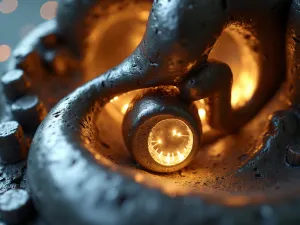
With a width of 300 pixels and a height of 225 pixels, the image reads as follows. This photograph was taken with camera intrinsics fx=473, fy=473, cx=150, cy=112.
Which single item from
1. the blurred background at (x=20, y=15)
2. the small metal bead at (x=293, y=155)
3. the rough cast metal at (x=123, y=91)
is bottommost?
the small metal bead at (x=293, y=155)

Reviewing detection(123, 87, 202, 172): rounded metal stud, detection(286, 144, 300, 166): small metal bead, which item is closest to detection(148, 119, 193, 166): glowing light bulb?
detection(123, 87, 202, 172): rounded metal stud

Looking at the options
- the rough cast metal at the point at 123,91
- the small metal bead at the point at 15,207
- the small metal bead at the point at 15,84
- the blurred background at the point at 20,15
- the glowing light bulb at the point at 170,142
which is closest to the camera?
the rough cast metal at the point at 123,91

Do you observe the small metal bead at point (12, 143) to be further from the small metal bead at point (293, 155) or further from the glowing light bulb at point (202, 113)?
the small metal bead at point (293, 155)

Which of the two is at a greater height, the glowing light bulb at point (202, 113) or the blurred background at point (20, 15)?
the blurred background at point (20, 15)

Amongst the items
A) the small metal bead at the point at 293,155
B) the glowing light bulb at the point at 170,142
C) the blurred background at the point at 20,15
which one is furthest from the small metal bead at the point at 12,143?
the blurred background at the point at 20,15

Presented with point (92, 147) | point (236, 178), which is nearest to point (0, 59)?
point (92, 147)

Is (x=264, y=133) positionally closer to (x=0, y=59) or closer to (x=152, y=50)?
(x=152, y=50)

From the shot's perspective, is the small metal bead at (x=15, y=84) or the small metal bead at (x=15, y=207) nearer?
the small metal bead at (x=15, y=207)
